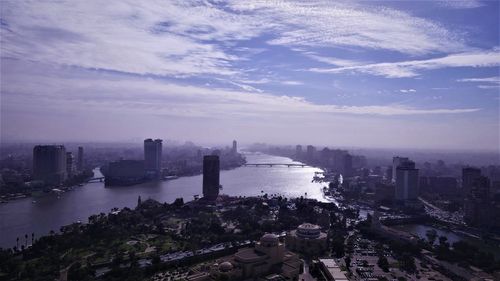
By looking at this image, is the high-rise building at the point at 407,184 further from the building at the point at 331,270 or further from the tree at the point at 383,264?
the building at the point at 331,270

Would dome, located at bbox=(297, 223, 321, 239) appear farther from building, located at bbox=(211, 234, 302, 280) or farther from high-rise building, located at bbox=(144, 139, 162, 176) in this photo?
high-rise building, located at bbox=(144, 139, 162, 176)

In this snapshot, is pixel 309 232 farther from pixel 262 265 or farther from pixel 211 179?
pixel 211 179

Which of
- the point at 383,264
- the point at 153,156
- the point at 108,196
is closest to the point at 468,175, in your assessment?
the point at 383,264

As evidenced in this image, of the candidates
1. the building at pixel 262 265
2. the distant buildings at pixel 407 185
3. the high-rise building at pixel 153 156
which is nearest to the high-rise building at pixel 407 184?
the distant buildings at pixel 407 185

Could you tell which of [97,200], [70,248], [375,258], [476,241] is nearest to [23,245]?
[70,248]

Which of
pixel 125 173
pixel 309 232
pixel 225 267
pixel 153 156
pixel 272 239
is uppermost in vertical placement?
pixel 153 156

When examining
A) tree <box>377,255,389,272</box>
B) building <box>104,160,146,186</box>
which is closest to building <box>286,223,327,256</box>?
tree <box>377,255,389,272</box>
